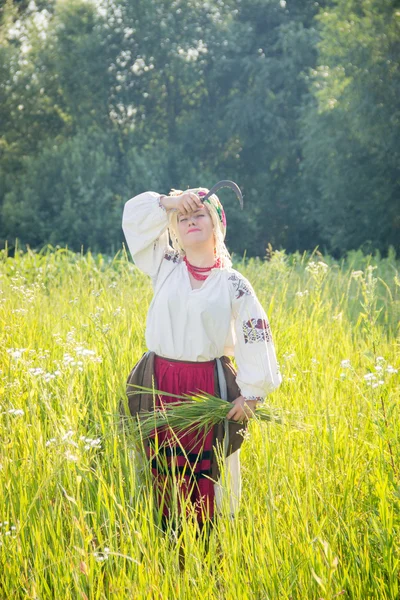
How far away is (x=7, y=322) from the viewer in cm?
481

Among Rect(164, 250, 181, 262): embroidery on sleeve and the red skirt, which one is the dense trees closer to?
Rect(164, 250, 181, 262): embroidery on sleeve

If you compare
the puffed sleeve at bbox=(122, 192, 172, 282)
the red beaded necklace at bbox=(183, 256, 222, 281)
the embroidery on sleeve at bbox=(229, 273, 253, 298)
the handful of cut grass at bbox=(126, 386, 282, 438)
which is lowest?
the handful of cut grass at bbox=(126, 386, 282, 438)

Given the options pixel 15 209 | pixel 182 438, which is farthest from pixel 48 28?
pixel 182 438

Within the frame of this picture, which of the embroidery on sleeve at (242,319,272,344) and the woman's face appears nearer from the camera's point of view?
the embroidery on sleeve at (242,319,272,344)

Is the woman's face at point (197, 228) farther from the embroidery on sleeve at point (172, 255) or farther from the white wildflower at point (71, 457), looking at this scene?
the white wildflower at point (71, 457)

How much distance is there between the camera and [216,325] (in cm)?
293

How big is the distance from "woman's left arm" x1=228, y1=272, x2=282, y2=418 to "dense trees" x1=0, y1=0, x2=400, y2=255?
1588 centimetres

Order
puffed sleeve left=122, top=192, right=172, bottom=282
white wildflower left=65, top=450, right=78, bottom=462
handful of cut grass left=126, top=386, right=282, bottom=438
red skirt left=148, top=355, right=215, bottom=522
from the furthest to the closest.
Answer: puffed sleeve left=122, top=192, right=172, bottom=282
red skirt left=148, top=355, right=215, bottom=522
handful of cut grass left=126, top=386, right=282, bottom=438
white wildflower left=65, top=450, right=78, bottom=462

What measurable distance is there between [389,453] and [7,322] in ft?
9.60

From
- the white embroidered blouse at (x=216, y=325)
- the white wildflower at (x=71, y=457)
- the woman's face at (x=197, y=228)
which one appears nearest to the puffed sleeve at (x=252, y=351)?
the white embroidered blouse at (x=216, y=325)

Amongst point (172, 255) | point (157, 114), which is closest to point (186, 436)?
point (172, 255)

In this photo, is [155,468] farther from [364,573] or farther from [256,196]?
[256,196]

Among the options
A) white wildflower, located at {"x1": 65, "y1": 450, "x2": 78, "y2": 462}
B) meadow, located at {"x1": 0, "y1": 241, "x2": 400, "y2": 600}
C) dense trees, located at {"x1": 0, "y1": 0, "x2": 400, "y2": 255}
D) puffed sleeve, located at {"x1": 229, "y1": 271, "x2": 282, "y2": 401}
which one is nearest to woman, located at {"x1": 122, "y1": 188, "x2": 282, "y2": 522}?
puffed sleeve, located at {"x1": 229, "y1": 271, "x2": 282, "y2": 401}

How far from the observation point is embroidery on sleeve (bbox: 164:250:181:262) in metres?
3.16
